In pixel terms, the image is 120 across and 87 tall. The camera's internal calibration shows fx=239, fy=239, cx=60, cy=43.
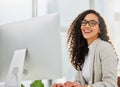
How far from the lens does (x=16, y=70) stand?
1.54 meters

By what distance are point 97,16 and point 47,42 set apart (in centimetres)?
53

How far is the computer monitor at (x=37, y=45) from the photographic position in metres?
1.40

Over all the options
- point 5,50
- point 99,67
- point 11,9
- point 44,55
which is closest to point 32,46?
point 44,55

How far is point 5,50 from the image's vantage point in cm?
161

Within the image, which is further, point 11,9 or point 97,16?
point 11,9

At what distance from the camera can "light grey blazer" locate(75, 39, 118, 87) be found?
1496 millimetres

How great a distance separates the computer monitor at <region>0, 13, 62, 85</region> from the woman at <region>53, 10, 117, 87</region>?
0.13 metres

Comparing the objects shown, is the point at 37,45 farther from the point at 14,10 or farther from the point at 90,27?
the point at 14,10

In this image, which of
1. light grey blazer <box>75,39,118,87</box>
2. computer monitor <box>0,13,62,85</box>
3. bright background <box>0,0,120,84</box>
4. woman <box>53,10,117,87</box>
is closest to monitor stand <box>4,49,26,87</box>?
computer monitor <box>0,13,62,85</box>

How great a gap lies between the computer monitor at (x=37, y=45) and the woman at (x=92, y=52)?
0.13m

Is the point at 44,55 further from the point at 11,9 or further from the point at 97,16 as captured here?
the point at 11,9

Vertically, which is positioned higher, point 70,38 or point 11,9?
point 11,9

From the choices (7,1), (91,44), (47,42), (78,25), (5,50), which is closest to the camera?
(47,42)

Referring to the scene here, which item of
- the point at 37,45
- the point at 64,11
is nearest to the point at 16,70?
the point at 37,45
